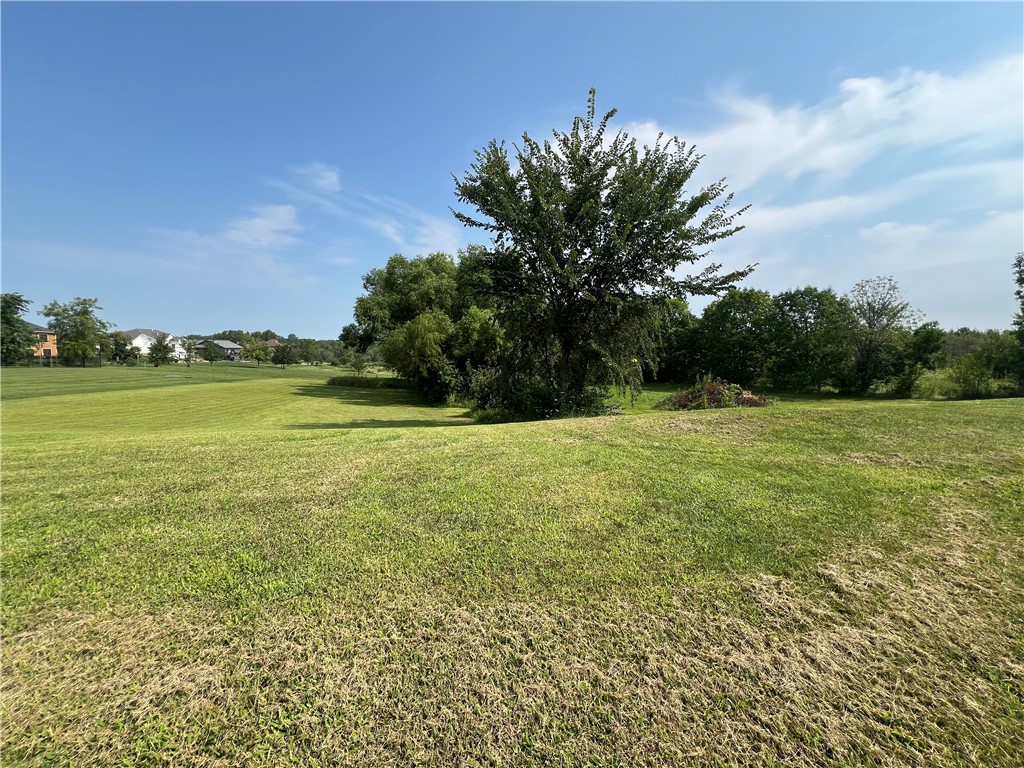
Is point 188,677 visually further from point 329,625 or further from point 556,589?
point 556,589

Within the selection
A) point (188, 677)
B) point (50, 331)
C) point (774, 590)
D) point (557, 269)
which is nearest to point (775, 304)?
point (557, 269)

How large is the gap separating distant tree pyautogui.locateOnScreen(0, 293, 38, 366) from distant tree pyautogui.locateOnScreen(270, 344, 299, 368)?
34558mm

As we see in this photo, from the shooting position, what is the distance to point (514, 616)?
7.94 feet

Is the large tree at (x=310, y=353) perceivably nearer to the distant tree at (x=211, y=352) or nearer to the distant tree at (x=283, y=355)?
the distant tree at (x=211, y=352)

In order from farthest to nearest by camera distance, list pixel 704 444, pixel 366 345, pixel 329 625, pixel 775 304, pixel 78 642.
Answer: pixel 366 345 < pixel 775 304 < pixel 704 444 < pixel 329 625 < pixel 78 642

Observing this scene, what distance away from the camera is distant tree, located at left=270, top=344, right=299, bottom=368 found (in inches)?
3450

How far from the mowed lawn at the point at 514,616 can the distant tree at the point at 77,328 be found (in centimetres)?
8212

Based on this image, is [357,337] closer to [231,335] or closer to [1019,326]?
[1019,326]

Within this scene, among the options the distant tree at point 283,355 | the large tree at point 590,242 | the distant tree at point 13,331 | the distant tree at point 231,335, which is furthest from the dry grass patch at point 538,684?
the distant tree at point 231,335

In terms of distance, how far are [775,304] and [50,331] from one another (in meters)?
100

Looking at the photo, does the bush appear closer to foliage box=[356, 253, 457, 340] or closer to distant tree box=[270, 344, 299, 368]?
foliage box=[356, 253, 457, 340]

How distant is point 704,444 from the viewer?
5.68 meters

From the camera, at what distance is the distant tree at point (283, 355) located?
87.6 m

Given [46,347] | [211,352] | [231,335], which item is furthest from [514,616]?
[231,335]
